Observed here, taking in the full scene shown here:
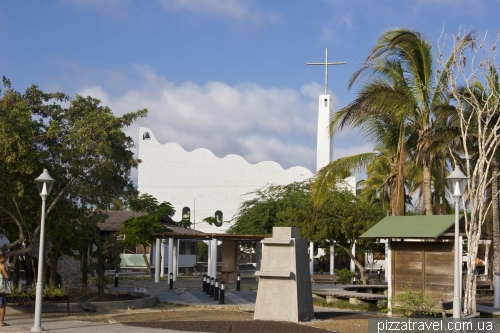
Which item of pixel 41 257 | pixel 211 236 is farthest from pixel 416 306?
pixel 211 236

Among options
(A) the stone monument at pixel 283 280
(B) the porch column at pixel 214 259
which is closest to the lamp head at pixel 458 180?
(A) the stone monument at pixel 283 280

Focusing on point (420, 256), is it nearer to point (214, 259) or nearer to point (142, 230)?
point (214, 259)

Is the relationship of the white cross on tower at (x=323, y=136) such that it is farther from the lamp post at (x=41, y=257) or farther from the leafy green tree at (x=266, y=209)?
the lamp post at (x=41, y=257)

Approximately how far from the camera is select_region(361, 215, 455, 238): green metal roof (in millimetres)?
17625

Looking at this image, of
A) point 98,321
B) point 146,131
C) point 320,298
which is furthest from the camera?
point 146,131

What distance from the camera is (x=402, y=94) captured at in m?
21.1

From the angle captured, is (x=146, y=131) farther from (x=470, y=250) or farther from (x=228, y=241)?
(x=470, y=250)

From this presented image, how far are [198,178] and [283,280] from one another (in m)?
42.0

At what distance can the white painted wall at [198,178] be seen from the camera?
188 feet

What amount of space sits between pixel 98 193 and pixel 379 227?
26.5 ft

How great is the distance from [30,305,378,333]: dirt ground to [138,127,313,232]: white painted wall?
36.6 metres

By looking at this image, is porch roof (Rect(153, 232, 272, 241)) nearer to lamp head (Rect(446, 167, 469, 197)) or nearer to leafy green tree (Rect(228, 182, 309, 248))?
leafy green tree (Rect(228, 182, 309, 248))

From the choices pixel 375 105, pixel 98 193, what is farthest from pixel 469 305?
pixel 98 193

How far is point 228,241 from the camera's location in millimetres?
37156
